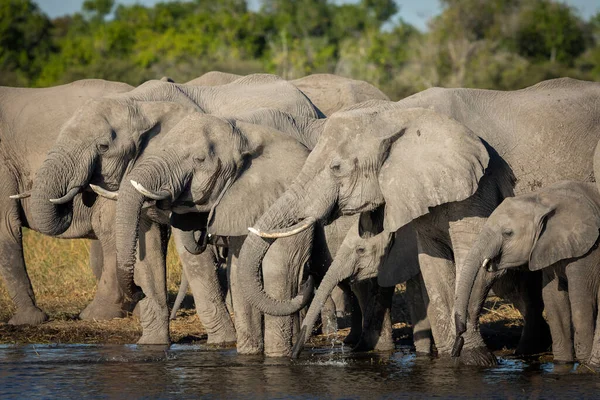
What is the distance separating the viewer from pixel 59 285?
11.9 meters

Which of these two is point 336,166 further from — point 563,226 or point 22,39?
point 22,39

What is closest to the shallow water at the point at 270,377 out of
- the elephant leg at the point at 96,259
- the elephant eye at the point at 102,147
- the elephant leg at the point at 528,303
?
the elephant leg at the point at 528,303

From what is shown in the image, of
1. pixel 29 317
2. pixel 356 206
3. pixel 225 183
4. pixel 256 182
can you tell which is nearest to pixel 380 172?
pixel 356 206

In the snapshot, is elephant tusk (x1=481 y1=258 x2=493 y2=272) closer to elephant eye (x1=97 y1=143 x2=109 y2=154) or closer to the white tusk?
the white tusk

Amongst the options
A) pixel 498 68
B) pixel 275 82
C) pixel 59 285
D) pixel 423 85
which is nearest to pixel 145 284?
pixel 275 82

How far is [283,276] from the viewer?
762 centimetres

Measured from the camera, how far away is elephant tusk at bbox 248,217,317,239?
6.96 meters

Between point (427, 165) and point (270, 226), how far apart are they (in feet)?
2.96

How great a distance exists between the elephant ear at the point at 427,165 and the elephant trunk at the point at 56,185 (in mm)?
2466

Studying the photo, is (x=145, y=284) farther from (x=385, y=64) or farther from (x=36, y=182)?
(x=385, y=64)

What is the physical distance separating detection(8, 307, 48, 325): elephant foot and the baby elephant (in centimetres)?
416

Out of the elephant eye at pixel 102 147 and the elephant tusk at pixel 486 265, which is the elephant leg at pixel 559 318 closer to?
the elephant tusk at pixel 486 265

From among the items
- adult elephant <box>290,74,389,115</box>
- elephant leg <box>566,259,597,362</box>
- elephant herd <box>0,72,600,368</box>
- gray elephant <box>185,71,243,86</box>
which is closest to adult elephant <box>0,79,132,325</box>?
elephant herd <box>0,72,600,368</box>

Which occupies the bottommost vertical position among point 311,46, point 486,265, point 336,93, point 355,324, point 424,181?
point 355,324
